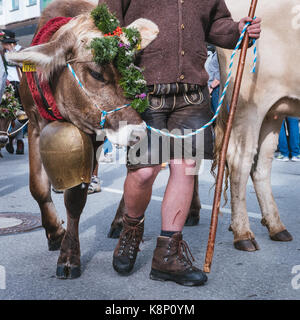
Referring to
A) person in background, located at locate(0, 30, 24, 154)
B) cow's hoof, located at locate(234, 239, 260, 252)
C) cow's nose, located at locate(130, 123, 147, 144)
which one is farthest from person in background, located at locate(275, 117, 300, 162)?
cow's nose, located at locate(130, 123, 147, 144)

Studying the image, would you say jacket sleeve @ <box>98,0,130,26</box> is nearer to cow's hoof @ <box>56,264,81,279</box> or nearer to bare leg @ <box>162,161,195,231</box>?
bare leg @ <box>162,161,195,231</box>

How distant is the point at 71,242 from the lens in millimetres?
3156

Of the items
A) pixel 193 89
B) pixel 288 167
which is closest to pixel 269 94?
pixel 193 89

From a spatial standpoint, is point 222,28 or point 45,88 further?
point 222,28

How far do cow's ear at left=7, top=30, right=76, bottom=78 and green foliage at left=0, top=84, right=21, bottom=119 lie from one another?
324 centimetres

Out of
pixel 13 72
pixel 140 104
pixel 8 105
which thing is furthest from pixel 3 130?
pixel 140 104

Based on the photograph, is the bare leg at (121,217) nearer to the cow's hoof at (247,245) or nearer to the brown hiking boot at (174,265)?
the cow's hoof at (247,245)

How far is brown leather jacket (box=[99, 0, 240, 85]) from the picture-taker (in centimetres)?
295

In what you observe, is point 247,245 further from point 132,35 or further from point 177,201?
point 132,35

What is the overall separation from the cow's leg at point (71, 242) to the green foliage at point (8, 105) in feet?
10.2

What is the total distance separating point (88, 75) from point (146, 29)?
1.42 feet

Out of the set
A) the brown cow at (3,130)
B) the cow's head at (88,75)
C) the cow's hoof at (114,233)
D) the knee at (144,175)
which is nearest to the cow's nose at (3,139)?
the brown cow at (3,130)

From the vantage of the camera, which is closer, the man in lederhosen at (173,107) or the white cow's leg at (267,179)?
the man in lederhosen at (173,107)

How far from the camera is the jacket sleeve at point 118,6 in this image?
2945mm
